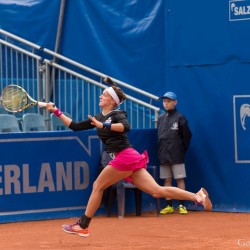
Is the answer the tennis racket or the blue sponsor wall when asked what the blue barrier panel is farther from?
the blue sponsor wall

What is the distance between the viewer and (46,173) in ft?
38.7

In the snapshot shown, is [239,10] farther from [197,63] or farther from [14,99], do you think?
[14,99]

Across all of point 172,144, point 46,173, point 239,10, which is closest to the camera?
point 46,173

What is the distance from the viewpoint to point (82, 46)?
14766mm

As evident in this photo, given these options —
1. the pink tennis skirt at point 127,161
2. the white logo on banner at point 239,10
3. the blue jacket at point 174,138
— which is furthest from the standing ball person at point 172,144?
the pink tennis skirt at point 127,161

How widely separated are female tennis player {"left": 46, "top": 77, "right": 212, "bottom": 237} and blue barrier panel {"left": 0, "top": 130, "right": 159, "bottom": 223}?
231cm

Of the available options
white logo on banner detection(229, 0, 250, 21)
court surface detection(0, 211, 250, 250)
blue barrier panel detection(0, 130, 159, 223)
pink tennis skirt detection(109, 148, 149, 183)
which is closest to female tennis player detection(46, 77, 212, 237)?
pink tennis skirt detection(109, 148, 149, 183)

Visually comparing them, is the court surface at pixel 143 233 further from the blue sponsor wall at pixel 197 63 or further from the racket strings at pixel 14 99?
the racket strings at pixel 14 99

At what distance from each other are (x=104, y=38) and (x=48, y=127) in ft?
6.13

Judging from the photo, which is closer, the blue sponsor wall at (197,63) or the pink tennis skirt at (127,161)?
the pink tennis skirt at (127,161)

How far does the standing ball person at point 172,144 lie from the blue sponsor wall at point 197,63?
423 millimetres

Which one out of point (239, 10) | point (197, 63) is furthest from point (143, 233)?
point (239, 10)

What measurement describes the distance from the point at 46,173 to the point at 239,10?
3.72 m

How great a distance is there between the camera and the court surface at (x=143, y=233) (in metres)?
9.34
